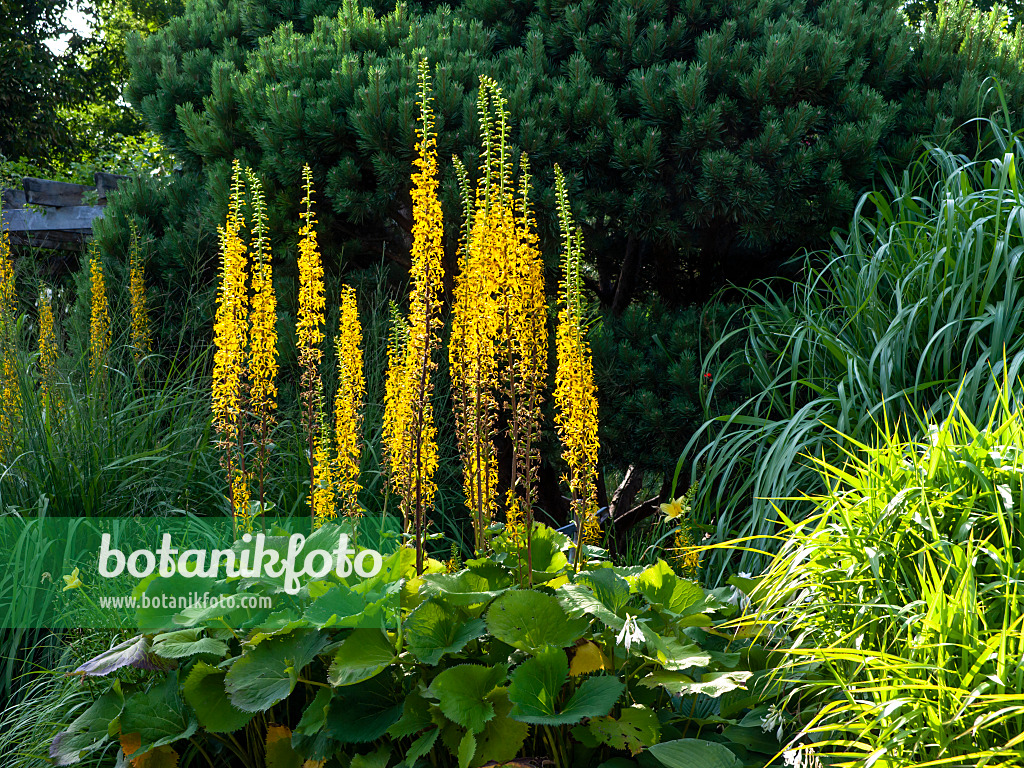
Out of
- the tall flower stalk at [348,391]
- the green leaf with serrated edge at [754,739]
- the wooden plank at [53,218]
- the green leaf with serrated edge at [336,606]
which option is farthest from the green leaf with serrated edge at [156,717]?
the wooden plank at [53,218]

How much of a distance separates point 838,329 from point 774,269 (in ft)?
3.99

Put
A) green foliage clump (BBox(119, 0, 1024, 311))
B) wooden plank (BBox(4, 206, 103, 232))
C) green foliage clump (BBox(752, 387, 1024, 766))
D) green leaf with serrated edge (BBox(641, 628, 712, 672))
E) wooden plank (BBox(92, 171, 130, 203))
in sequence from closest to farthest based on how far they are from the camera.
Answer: green foliage clump (BBox(752, 387, 1024, 766)) < green leaf with serrated edge (BBox(641, 628, 712, 672)) < green foliage clump (BBox(119, 0, 1024, 311)) < wooden plank (BBox(92, 171, 130, 203)) < wooden plank (BBox(4, 206, 103, 232))

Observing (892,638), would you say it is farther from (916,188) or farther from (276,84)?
(276,84)

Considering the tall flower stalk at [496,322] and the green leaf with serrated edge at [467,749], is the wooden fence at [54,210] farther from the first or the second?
the green leaf with serrated edge at [467,749]

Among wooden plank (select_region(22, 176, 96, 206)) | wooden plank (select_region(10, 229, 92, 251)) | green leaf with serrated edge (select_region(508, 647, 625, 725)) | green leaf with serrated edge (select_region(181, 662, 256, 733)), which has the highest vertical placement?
green leaf with serrated edge (select_region(508, 647, 625, 725))

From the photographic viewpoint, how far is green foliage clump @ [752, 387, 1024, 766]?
6.12ft

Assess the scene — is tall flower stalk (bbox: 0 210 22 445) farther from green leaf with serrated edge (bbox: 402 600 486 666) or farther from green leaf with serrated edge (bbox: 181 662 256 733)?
green leaf with serrated edge (bbox: 402 600 486 666)

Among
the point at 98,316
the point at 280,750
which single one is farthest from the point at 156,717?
the point at 98,316

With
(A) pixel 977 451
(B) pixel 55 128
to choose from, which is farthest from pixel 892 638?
(B) pixel 55 128

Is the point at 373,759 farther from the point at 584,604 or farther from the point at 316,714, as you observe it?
the point at 584,604

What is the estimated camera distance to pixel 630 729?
2100 mm

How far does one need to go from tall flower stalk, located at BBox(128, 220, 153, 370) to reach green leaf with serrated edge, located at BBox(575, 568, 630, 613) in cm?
375

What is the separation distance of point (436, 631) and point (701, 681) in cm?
77

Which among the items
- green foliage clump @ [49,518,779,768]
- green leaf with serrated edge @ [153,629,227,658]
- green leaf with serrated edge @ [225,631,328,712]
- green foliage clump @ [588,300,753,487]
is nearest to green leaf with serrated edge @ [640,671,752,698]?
green foliage clump @ [49,518,779,768]
